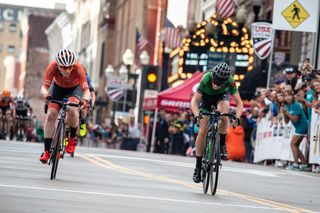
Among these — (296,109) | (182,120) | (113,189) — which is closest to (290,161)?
(296,109)

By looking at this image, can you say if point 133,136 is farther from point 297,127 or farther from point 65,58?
point 65,58

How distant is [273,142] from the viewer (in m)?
31.3

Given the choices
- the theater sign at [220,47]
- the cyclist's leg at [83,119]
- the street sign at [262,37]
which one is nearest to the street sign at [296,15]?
the street sign at [262,37]

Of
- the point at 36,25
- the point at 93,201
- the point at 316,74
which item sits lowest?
the point at 93,201

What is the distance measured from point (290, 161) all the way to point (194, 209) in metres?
16.7

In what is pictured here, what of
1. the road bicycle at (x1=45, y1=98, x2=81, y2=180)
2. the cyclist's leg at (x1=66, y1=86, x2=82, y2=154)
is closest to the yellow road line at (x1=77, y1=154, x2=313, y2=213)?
the cyclist's leg at (x1=66, y1=86, x2=82, y2=154)

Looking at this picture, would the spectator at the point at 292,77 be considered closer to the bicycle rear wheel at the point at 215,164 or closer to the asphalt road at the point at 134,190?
the asphalt road at the point at 134,190

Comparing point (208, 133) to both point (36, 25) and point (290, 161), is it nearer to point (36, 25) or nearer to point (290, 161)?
point (290, 161)

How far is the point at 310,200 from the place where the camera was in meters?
15.8

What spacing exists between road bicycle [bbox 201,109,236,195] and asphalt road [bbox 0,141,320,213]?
0.70 ft

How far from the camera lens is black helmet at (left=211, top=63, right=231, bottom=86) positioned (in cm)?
1566

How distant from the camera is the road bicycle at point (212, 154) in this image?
15.5 meters

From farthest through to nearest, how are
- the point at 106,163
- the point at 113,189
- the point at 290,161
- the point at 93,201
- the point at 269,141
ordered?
1. the point at 269,141
2. the point at 290,161
3. the point at 106,163
4. the point at 113,189
5. the point at 93,201

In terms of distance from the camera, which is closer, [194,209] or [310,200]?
[194,209]
